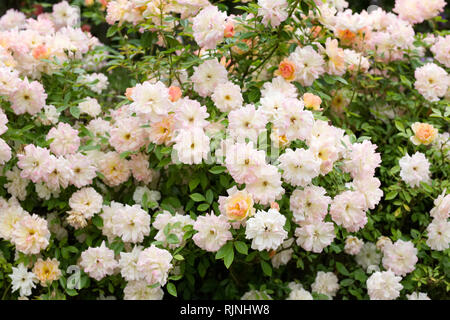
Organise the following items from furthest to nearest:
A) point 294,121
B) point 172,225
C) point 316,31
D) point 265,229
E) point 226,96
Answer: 1. point 316,31
2. point 226,96
3. point 172,225
4. point 294,121
5. point 265,229

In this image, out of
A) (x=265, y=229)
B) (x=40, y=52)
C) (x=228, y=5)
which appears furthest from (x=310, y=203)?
(x=228, y=5)

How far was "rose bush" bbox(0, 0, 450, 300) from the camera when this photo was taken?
176cm

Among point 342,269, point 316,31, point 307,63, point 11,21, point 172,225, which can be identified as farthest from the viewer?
point 11,21

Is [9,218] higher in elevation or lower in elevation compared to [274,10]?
lower

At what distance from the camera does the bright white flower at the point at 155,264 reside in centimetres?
175

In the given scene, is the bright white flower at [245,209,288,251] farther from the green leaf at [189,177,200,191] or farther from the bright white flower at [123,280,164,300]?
the bright white flower at [123,280,164,300]

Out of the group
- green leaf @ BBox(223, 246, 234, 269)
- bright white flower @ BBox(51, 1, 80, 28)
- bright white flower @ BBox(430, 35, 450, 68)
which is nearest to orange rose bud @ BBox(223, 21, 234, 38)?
green leaf @ BBox(223, 246, 234, 269)

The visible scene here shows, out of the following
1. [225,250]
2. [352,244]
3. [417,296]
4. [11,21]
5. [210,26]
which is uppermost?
[11,21]

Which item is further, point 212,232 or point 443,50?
point 443,50

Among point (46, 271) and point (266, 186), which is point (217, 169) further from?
point (46, 271)

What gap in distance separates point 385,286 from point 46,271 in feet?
4.08

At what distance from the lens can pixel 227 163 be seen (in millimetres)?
1661

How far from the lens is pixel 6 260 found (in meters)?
2.01
